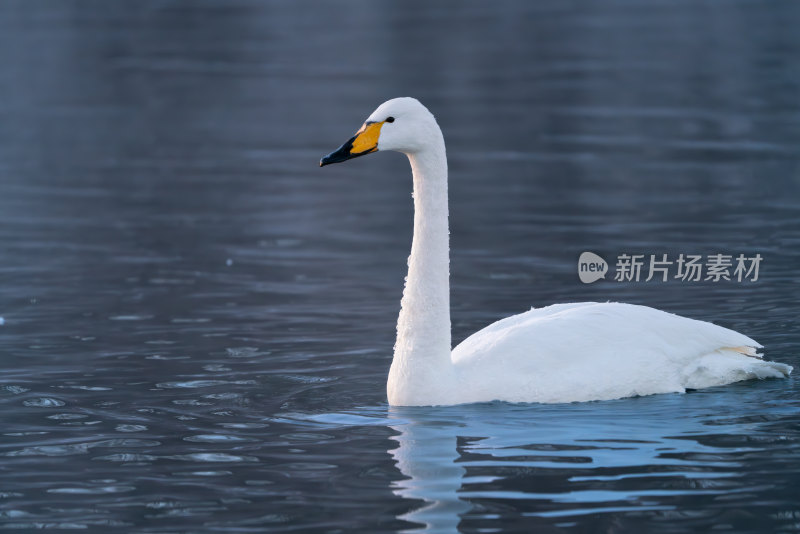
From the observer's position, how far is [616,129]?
27484mm

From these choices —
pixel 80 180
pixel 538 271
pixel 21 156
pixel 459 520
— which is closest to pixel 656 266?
pixel 538 271

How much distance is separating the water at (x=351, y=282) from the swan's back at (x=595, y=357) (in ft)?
0.49

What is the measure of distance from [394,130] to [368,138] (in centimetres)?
20

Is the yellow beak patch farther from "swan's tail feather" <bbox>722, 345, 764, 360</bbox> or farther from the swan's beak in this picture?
"swan's tail feather" <bbox>722, 345, 764, 360</bbox>

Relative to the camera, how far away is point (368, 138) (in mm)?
10695

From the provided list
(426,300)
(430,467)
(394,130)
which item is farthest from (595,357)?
(394,130)

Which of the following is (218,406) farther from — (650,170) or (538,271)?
(650,170)

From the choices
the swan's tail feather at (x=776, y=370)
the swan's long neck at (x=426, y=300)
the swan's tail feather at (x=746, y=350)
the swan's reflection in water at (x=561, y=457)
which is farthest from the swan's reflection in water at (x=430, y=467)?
the swan's tail feather at (x=746, y=350)

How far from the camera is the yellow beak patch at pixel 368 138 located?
10695mm

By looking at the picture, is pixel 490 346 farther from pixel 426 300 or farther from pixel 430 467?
pixel 430 467

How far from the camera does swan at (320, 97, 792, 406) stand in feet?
35.1

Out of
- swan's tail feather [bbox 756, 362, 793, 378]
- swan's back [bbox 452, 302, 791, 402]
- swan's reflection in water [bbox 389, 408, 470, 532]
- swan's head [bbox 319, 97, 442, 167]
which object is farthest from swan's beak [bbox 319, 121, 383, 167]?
swan's tail feather [bbox 756, 362, 793, 378]

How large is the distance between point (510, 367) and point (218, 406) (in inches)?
88.2

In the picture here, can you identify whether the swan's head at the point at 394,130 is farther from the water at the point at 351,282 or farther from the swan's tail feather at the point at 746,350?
the swan's tail feather at the point at 746,350
